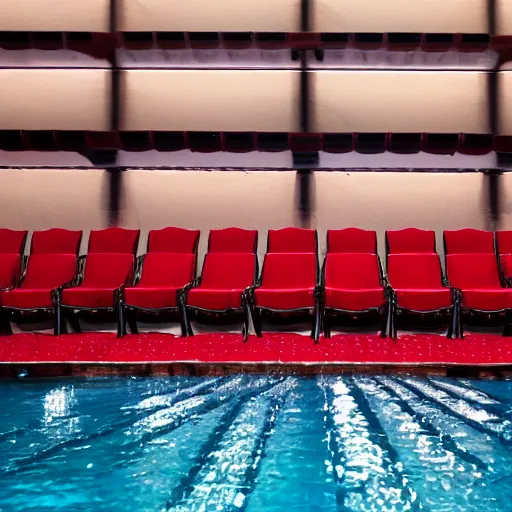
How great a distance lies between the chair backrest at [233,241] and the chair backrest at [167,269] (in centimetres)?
20

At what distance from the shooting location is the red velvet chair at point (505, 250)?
225cm

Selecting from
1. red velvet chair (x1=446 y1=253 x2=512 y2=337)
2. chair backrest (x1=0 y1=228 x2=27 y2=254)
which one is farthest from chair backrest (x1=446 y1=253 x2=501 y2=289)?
chair backrest (x1=0 y1=228 x2=27 y2=254)

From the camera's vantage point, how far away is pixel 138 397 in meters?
1.42

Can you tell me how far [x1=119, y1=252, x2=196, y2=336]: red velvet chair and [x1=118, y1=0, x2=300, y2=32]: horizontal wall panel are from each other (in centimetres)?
148

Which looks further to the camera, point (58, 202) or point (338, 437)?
point (58, 202)

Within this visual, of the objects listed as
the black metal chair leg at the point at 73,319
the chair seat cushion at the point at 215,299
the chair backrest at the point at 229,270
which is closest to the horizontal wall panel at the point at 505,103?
the chair backrest at the point at 229,270

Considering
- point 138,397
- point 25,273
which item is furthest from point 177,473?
point 25,273

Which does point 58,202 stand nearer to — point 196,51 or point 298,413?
point 196,51

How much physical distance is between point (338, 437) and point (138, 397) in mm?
566

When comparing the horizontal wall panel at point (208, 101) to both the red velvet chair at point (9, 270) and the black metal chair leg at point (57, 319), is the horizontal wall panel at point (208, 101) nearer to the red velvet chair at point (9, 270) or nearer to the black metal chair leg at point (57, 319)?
the red velvet chair at point (9, 270)

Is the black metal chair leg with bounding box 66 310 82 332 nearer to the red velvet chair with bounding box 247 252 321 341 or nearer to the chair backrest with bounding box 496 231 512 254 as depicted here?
the red velvet chair with bounding box 247 252 321 341

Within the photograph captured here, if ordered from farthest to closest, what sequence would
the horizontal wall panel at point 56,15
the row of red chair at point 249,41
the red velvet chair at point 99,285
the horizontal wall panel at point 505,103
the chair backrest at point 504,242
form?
the horizontal wall panel at point 56,15
the horizontal wall panel at point 505,103
the row of red chair at point 249,41
the chair backrest at point 504,242
the red velvet chair at point 99,285

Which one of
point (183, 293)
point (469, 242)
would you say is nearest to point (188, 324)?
point (183, 293)

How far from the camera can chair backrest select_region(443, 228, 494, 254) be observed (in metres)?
2.47
